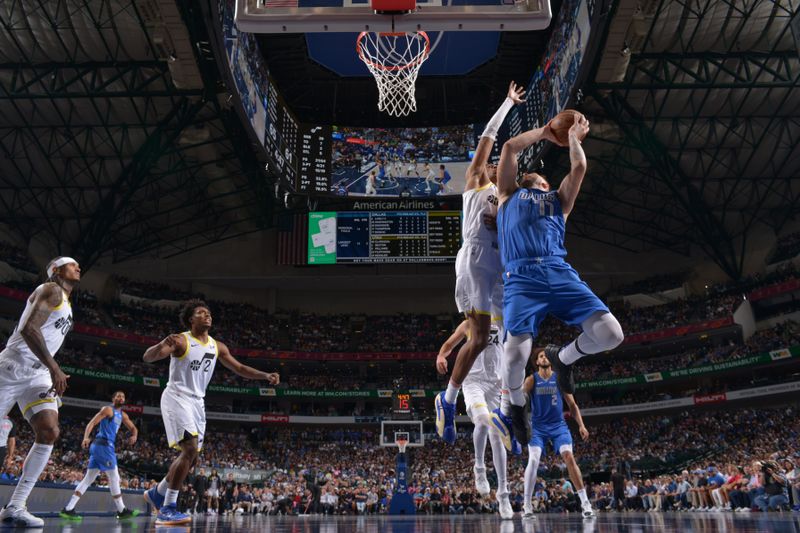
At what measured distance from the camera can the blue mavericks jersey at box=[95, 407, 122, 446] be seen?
10945 millimetres

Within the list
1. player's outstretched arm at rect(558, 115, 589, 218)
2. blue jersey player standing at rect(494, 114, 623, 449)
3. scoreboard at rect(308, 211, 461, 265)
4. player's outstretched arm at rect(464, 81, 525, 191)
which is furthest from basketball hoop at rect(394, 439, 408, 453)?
player's outstretched arm at rect(558, 115, 589, 218)

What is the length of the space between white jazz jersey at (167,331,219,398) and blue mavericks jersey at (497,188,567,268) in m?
3.52

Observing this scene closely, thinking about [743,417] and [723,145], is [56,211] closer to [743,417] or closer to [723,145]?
[723,145]

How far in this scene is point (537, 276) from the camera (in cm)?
520

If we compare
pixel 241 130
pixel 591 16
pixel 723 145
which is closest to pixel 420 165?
pixel 241 130

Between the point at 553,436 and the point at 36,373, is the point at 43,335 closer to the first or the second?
the point at 36,373

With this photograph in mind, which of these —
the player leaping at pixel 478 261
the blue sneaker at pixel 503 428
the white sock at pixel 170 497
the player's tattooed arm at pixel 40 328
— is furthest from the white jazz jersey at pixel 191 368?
the blue sneaker at pixel 503 428

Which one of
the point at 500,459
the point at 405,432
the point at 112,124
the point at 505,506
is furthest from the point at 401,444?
the point at 112,124

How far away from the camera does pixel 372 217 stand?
26.8 metres

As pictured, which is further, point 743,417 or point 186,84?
point 743,417

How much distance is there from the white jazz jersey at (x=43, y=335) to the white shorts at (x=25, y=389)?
44mm

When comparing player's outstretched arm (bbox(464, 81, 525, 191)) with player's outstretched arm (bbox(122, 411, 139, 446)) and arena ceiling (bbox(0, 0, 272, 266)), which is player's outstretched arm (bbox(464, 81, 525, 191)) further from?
arena ceiling (bbox(0, 0, 272, 266))

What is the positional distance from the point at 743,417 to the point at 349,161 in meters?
20.7

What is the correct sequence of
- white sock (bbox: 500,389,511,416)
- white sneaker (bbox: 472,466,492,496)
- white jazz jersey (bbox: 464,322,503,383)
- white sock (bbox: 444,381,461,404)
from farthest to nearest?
white jazz jersey (bbox: 464,322,503,383)
white sneaker (bbox: 472,466,492,496)
white sock (bbox: 444,381,461,404)
white sock (bbox: 500,389,511,416)
